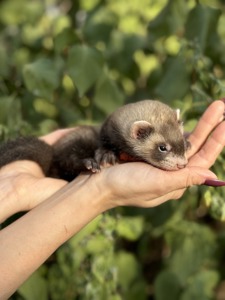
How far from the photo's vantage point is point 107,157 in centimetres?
215

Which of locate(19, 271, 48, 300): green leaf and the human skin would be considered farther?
locate(19, 271, 48, 300): green leaf

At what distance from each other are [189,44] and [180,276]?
103cm

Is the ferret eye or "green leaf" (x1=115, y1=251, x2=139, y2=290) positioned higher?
the ferret eye

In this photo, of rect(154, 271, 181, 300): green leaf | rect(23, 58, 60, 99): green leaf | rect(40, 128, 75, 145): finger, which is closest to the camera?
rect(23, 58, 60, 99): green leaf

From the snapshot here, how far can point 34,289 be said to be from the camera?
223 cm

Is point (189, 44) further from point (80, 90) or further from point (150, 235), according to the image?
point (150, 235)

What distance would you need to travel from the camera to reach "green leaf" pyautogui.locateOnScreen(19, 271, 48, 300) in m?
2.18

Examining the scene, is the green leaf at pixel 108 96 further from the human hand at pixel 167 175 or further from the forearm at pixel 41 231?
the forearm at pixel 41 231

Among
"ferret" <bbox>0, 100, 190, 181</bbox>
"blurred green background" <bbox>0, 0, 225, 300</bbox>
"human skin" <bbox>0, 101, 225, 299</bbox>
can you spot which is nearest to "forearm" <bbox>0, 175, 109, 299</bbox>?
"human skin" <bbox>0, 101, 225, 299</bbox>

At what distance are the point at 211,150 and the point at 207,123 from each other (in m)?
0.17

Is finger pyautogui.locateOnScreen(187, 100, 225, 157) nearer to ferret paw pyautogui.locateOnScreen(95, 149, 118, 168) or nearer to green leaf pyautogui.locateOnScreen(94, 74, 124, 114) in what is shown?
ferret paw pyautogui.locateOnScreen(95, 149, 118, 168)

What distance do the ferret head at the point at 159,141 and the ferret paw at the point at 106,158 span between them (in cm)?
11

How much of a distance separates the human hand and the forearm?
0.07m

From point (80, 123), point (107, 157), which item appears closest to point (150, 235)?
point (80, 123)
